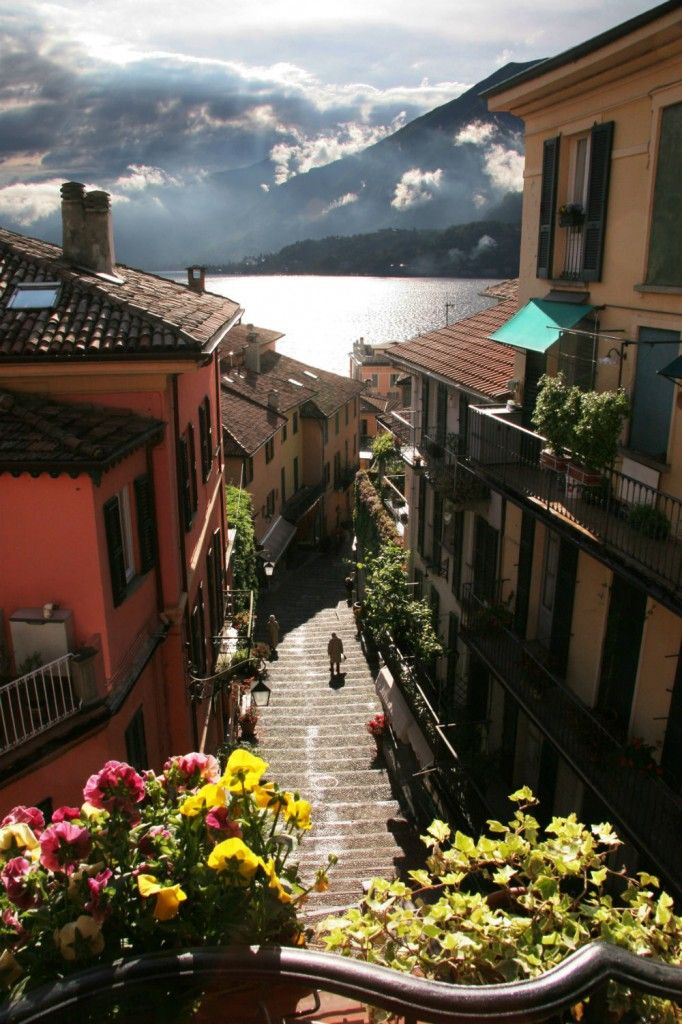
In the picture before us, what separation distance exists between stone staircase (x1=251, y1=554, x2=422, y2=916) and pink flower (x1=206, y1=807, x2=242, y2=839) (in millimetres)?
9728

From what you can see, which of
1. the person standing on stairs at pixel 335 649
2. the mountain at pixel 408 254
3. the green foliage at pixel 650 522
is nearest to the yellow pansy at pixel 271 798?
the green foliage at pixel 650 522

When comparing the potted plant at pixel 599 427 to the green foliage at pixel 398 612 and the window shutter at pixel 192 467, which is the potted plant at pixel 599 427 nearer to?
the window shutter at pixel 192 467

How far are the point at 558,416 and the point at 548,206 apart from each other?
4710 millimetres

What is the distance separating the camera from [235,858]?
3.08m

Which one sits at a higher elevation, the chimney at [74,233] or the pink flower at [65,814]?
the chimney at [74,233]

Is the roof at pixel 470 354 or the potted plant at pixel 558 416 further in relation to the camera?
the roof at pixel 470 354

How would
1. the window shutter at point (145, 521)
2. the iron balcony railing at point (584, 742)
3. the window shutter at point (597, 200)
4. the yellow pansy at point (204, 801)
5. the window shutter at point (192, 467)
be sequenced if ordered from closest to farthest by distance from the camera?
the yellow pansy at point (204, 801) → the iron balcony railing at point (584, 742) → the window shutter at point (145, 521) → the window shutter at point (597, 200) → the window shutter at point (192, 467)

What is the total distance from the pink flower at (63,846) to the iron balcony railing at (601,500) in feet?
25.9

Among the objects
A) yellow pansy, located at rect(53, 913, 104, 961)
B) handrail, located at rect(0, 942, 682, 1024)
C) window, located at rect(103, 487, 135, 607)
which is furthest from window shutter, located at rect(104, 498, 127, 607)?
handrail, located at rect(0, 942, 682, 1024)

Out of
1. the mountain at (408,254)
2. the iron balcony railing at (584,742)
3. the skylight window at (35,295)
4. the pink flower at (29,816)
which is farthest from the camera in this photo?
the mountain at (408,254)

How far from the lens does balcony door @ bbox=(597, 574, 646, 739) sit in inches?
481

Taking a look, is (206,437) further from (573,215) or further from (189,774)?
(189,774)

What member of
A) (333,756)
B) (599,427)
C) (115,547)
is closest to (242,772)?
(115,547)

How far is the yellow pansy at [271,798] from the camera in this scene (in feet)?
11.2
